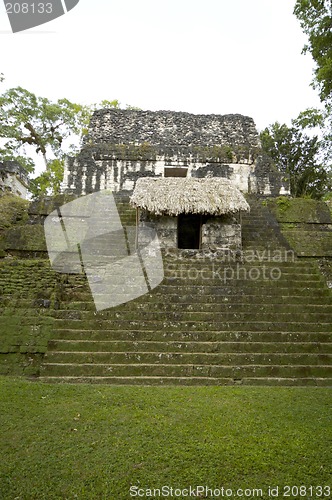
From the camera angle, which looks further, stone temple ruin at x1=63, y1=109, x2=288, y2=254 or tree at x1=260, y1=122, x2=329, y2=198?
tree at x1=260, y1=122, x2=329, y2=198

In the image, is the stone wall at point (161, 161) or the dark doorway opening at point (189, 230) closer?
the dark doorway opening at point (189, 230)

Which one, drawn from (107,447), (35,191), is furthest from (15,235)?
(35,191)

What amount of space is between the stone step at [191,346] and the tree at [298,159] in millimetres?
11715

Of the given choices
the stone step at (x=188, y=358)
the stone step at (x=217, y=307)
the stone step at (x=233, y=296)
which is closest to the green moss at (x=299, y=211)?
the stone step at (x=233, y=296)

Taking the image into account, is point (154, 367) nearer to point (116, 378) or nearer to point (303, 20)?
point (116, 378)

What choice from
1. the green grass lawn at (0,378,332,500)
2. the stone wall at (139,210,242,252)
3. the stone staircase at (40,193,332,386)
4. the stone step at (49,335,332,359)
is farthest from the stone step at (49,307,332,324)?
the stone wall at (139,210,242,252)

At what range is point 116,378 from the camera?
14.1ft

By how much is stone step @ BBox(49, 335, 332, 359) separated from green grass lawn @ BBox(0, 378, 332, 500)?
0.67m

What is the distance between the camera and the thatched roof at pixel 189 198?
725cm

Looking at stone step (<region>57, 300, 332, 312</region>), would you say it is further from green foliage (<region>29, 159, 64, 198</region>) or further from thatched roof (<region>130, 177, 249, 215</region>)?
green foliage (<region>29, 159, 64, 198</region>)

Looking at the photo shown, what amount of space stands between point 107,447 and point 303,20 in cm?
659

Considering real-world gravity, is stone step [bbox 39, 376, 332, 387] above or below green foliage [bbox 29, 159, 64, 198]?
below

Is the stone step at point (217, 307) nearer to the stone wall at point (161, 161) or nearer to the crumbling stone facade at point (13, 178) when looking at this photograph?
the stone wall at point (161, 161)

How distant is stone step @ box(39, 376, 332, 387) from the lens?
4.27 meters
